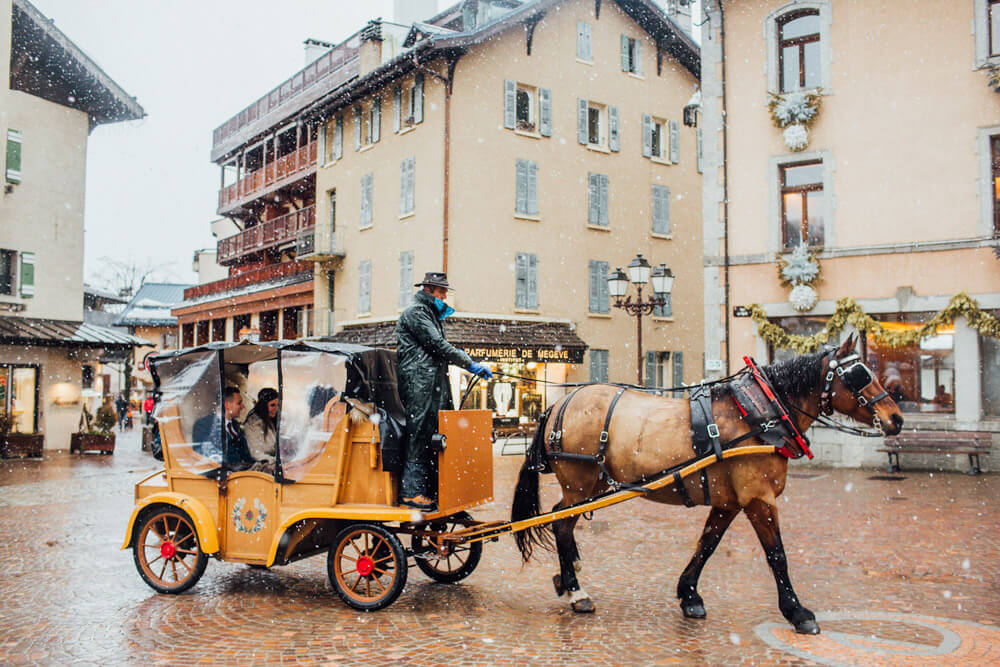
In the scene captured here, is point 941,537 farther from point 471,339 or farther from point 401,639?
point 471,339

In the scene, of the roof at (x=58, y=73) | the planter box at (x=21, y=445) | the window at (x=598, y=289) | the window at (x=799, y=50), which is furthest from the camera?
the window at (x=598, y=289)

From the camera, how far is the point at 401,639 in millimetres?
5871

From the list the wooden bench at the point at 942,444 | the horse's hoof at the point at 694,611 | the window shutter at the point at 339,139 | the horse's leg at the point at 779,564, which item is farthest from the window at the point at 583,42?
the horse's hoof at the point at 694,611

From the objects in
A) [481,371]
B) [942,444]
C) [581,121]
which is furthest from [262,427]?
[581,121]

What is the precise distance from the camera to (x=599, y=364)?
28.4 meters

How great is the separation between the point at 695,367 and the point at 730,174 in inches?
528

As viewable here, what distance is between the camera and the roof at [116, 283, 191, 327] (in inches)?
2286

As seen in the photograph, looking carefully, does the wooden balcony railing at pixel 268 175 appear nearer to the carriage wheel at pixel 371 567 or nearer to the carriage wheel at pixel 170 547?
the carriage wheel at pixel 170 547

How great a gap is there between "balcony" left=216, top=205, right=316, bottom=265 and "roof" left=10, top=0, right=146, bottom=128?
8558mm

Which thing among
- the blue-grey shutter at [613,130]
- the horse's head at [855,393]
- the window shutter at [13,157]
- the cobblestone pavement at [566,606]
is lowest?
the cobblestone pavement at [566,606]

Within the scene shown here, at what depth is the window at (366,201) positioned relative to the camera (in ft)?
97.5

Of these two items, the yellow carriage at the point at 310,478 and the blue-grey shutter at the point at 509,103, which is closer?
the yellow carriage at the point at 310,478

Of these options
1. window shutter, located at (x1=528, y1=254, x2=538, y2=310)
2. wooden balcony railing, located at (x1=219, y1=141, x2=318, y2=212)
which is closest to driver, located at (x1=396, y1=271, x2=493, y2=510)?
window shutter, located at (x1=528, y1=254, x2=538, y2=310)

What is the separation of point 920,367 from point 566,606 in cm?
1278
